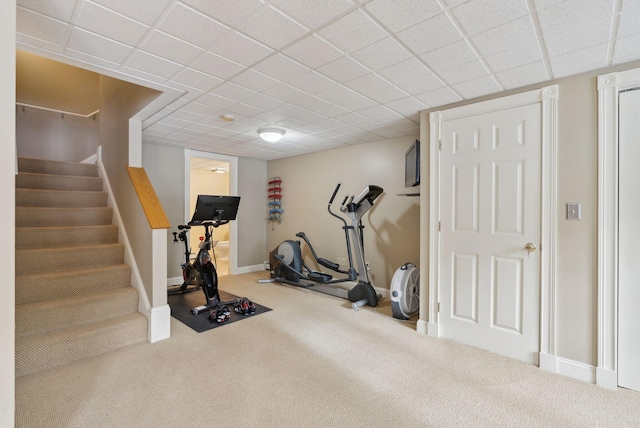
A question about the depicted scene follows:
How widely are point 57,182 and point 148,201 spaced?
5.51 ft

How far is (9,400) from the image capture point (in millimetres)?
1232

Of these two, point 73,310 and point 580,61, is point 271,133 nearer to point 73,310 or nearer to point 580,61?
point 73,310

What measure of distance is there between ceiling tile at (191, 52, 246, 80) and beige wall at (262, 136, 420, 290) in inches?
102

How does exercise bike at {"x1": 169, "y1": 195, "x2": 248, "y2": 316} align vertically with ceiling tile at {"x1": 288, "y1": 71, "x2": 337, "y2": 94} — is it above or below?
below

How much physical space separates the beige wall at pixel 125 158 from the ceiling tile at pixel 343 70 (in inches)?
63.4

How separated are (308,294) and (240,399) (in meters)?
2.48

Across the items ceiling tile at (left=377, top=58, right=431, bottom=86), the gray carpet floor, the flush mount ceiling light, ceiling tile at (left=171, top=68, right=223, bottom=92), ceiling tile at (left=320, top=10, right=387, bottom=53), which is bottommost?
the gray carpet floor

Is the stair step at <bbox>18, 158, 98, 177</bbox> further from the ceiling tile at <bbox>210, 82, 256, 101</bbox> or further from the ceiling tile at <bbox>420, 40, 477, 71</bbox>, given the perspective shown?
the ceiling tile at <bbox>420, 40, 477, 71</bbox>

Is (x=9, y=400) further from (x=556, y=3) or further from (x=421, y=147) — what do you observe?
(x=421, y=147)


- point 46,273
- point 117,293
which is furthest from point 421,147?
point 46,273

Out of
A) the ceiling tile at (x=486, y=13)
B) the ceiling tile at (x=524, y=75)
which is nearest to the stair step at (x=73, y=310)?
the ceiling tile at (x=486, y=13)

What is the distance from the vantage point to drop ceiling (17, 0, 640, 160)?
1544 mm

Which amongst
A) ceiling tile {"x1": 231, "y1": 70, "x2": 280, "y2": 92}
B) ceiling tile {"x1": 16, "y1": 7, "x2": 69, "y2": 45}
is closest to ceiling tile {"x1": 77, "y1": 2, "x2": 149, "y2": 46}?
ceiling tile {"x1": 16, "y1": 7, "x2": 69, "y2": 45}

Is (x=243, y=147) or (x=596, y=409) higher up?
(x=243, y=147)
